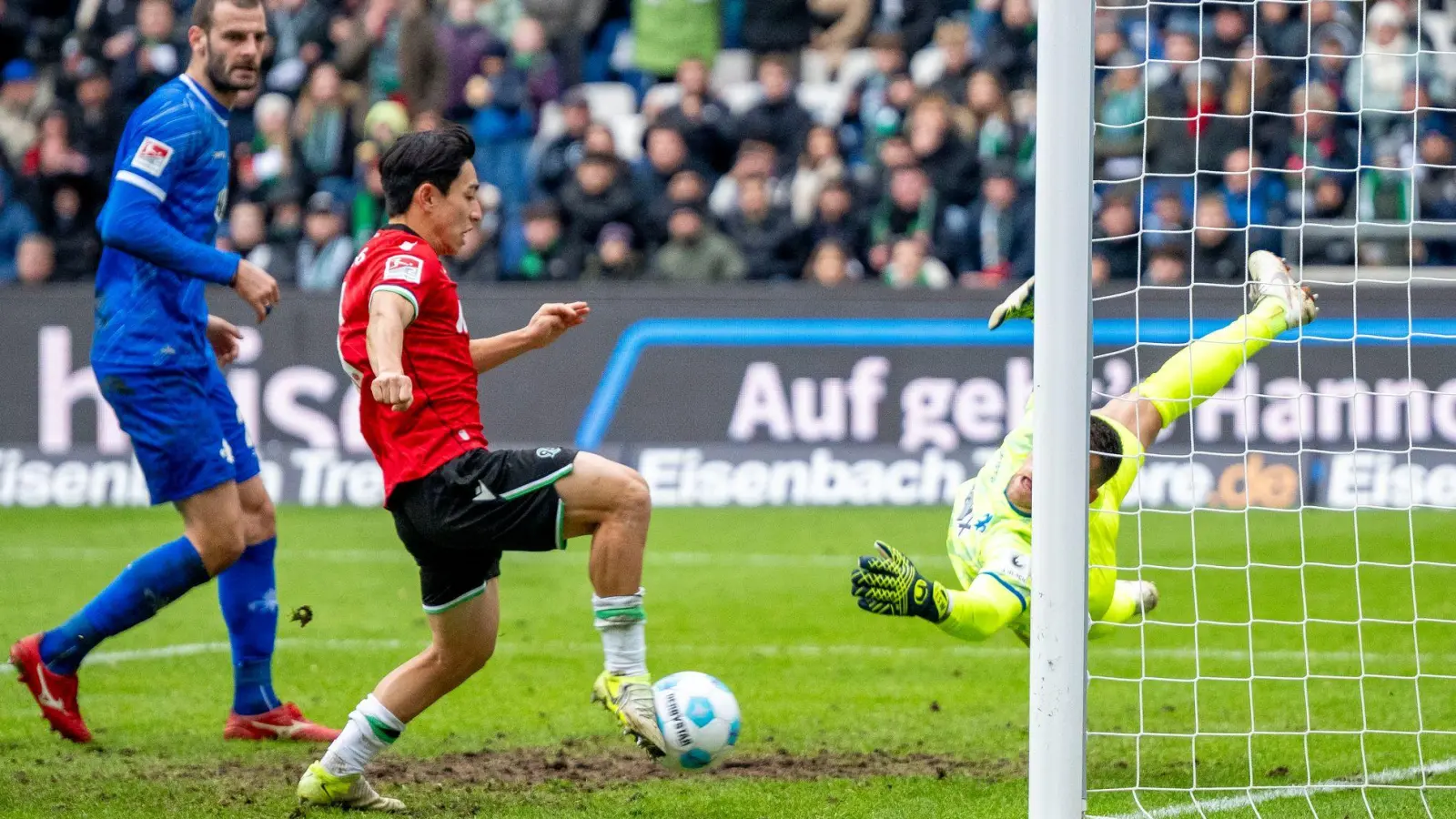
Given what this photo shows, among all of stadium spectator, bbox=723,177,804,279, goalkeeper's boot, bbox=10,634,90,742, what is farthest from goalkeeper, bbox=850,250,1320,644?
stadium spectator, bbox=723,177,804,279

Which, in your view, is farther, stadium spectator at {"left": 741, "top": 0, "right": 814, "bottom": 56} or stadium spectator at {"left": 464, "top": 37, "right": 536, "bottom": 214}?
stadium spectator at {"left": 741, "top": 0, "right": 814, "bottom": 56}

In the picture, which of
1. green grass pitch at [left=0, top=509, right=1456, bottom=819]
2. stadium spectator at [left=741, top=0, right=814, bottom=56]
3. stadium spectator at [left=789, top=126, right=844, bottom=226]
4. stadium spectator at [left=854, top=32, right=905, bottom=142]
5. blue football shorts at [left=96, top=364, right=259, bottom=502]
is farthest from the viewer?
stadium spectator at [left=741, top=0, right=814, bottom=56]

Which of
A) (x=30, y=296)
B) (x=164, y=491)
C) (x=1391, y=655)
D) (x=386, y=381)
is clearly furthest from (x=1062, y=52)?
(x=30, y=296)

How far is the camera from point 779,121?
15.8 metres

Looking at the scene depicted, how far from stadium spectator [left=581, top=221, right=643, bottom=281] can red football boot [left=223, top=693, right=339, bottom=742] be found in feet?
26.3

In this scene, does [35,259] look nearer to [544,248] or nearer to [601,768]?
[544,248]

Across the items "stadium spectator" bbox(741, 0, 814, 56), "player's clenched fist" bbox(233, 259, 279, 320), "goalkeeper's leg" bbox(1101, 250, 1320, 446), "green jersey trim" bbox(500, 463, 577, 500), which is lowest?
"green jersey trim" bbox(500, 463, 577, 500)

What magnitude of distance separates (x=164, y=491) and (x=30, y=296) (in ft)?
25.0

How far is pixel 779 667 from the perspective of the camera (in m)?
8.04

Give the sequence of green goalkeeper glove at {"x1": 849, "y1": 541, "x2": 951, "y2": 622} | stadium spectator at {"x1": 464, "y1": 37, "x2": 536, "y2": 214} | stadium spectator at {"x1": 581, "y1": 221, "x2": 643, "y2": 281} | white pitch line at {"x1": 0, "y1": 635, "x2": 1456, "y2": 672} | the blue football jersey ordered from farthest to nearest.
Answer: stadium spectator at {"x1": 464, "y1": 37, "x2": 536, "y2": 214} < stadium spectator at {"x1": 581, "y1": 221, "x2": 643, "y2": 281} < white pitch line at {"x1": 0, "y1": 635, "x2": 1456, "y2": 672} < the blue football jersey < green goalkeeper glove at {"x1": 849, "y1": 541, "x2": 951, "y2": 622}

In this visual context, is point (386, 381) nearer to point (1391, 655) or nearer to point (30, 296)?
point (1391, 655)

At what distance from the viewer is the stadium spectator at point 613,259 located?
14531 millimetres

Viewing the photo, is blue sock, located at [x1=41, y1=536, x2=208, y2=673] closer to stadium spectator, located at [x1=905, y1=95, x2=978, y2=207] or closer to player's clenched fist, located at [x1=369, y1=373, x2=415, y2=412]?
player's clenched fist, located at [x1=369, y1=373, x2=415, y2=412]

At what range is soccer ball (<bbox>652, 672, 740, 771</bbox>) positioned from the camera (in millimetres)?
5031
